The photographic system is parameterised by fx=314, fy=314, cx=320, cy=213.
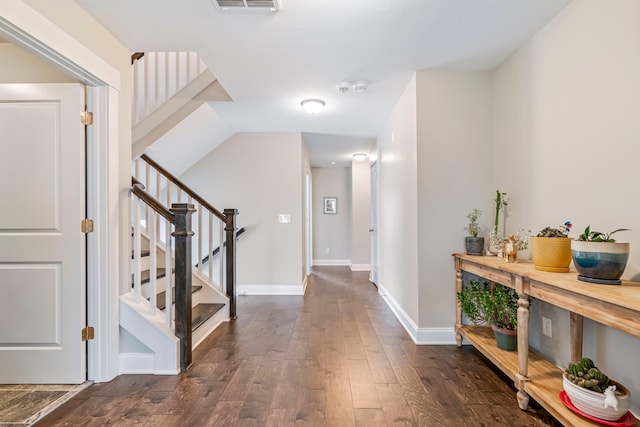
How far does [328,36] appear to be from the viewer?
83.4 inches

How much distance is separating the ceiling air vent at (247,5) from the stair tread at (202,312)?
7.42 ft

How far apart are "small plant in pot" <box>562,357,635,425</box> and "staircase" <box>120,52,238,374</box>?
2.18m

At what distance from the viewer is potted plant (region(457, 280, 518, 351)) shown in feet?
6.63

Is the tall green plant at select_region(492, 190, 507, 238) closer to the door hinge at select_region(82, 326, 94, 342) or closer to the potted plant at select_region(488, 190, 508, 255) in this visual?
the potted plant at select_region(488, 190, 508, 255)

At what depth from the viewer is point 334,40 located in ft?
7.13

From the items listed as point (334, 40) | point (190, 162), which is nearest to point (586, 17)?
point (334, 40)

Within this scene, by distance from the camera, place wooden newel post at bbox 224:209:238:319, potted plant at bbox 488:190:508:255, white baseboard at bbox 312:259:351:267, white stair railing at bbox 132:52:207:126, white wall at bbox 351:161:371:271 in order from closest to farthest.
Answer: potted plant at bbox 488:190:508:255
white stair railing at bbox 132:52:207:126
wooden newel post at bbox 224:209:238:319
white wall at bbox 351:161:371:271
white baseboard at bbox 312:259:351:267

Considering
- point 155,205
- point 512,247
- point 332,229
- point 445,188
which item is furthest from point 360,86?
point 332,229

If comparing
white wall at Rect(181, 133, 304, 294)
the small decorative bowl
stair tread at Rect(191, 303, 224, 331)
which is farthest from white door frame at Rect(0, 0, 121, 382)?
the small decorative bowl

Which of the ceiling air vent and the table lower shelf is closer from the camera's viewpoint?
the table lower shelf

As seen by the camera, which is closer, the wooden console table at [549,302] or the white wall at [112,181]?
the wooden console table at [549,302]

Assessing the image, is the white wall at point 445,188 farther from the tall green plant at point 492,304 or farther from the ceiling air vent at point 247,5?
the ceiling air vent at point 247,5

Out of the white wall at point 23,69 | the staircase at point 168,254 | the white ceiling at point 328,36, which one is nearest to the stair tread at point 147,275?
the staircase at point 168,254

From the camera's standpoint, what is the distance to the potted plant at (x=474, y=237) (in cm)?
238
